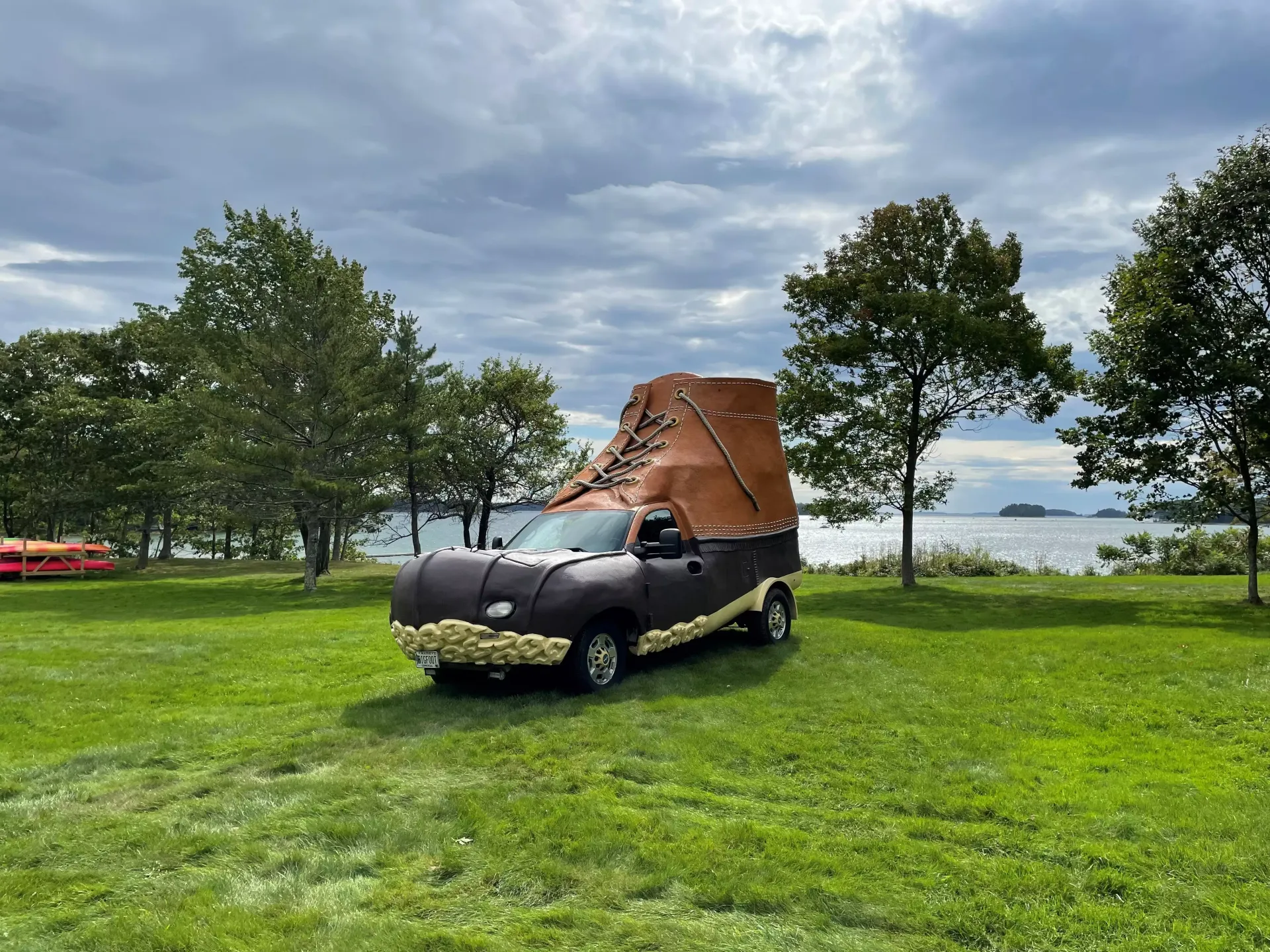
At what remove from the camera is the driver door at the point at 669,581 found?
29.7ft

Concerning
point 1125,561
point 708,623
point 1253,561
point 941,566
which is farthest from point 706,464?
point 1125,561

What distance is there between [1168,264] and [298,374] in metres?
22.4

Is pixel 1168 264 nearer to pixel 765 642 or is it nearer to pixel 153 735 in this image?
pixel 765 642

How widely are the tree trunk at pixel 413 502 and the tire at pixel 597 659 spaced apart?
958 inches

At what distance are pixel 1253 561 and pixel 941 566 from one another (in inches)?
481

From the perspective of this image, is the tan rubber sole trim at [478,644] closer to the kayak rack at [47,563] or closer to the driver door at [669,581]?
the driver door at [669,581]

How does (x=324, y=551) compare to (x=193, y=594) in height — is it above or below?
above

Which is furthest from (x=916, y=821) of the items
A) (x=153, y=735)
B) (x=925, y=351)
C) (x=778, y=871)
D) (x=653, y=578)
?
(x=925, y=351)

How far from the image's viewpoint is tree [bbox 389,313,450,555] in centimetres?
2564

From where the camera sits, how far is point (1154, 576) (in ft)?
82.0

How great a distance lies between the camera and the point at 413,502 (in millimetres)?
32969

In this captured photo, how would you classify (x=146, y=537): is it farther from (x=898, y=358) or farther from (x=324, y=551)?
(x=898, y=358)

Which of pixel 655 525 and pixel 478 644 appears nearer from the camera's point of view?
pixel 478 644

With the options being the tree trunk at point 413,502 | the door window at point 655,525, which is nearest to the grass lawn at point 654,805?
the door window at point 655,525
